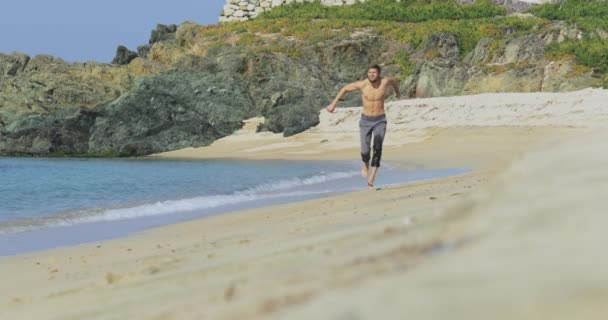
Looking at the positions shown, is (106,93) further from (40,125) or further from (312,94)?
(312,94)

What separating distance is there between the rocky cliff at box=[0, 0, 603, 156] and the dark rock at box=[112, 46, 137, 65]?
2.56 metres

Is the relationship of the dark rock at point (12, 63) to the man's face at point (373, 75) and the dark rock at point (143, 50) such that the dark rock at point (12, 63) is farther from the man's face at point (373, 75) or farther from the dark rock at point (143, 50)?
the man's face at point (373, 75)

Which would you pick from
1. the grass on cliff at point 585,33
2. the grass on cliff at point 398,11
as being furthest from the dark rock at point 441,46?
the grass on cliff at point 398,11

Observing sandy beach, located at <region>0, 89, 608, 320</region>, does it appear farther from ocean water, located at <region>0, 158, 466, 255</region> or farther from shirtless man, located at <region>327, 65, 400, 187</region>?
shirtless man, located at <region>327, 65, 400, 187</region>

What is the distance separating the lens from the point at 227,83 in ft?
96.4

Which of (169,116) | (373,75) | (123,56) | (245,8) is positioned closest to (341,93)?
(373,75)

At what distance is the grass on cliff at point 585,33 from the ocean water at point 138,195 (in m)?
12.4

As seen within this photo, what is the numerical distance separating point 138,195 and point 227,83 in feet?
61.4

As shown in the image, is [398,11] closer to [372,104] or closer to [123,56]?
[123,56]

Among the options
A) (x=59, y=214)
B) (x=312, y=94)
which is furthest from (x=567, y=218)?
(x=312, y=94)

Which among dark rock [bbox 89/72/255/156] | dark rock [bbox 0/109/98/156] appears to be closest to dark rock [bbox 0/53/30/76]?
dark rock [bbox 0/109/98/156]

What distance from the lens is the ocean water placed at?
7.77 m

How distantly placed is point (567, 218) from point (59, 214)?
27.3 feet

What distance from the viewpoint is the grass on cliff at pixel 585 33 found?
81.7ft
